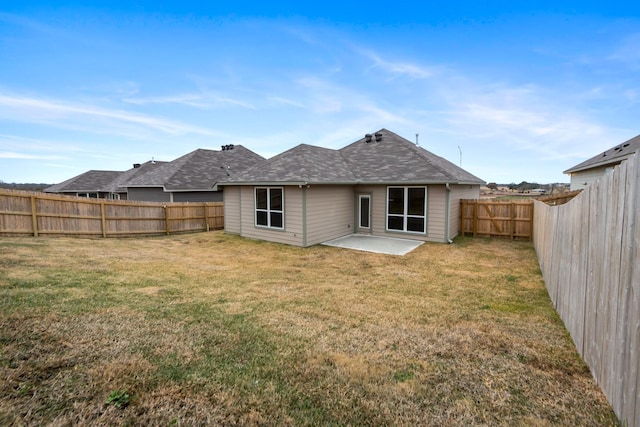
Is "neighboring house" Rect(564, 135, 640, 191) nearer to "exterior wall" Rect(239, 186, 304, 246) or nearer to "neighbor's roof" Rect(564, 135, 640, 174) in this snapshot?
"neighbor's roof" Rect(564, 135, 640, 174)

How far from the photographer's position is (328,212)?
12938 mm

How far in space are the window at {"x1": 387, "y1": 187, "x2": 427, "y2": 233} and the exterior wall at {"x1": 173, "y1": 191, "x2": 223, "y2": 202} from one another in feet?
44.8

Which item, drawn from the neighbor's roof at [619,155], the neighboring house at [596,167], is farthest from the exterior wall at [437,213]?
the neighboring house at [596,167]

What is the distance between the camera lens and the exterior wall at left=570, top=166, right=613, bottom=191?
15.4 meters

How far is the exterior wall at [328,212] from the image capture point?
1202 centimetres

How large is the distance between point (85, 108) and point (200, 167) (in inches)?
304

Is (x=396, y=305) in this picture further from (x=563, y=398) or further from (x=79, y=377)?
(x=79, y=377)

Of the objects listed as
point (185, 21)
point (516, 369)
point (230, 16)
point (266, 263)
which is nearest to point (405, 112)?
point (230, 16)

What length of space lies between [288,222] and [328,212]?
1.89m

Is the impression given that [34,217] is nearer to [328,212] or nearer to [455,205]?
[328,212]

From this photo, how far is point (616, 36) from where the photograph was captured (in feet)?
37.9

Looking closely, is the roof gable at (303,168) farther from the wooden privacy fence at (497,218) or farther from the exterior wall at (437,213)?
the wooden privacy fence at (497,218)

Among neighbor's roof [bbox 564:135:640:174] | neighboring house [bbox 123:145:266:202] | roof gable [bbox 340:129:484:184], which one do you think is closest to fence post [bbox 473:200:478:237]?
roof gable [bbox 340:129:484:184]

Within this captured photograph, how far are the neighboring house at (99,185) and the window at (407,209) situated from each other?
24.4 m
